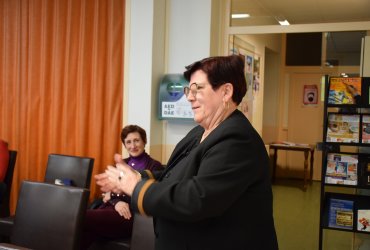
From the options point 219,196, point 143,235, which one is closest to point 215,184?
point 219,196

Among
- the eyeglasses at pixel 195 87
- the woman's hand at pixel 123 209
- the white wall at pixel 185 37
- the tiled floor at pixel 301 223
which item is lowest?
the tiled floor at pixel 301 223

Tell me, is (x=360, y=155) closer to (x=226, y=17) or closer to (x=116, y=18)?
(x=226, y=17)

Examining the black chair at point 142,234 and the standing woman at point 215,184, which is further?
the black chair at point 142,234

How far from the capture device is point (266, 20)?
3.62m

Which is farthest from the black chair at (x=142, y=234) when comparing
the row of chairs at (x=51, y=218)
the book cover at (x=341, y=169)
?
the book cover at (x=341, y=169)

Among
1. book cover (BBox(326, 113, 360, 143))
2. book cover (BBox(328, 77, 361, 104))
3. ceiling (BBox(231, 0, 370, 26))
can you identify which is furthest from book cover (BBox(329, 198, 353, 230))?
ceiling (BBox(231, 0, 370, 26))

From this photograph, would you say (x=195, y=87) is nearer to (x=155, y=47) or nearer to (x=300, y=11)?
(x=155, y=47)

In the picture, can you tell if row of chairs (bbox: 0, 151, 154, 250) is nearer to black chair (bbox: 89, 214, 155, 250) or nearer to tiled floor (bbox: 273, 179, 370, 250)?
black chair (bbox: 89, 214, 155, 250)

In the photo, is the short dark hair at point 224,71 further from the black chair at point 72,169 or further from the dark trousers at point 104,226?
the black chair at point 72,169

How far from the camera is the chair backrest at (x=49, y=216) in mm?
2010

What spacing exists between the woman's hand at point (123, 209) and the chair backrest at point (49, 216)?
0.59 metres

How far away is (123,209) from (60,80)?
1.86 meters

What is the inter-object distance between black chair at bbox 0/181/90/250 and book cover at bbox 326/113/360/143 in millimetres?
1896

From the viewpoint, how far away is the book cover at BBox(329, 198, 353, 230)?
300 centimetres
